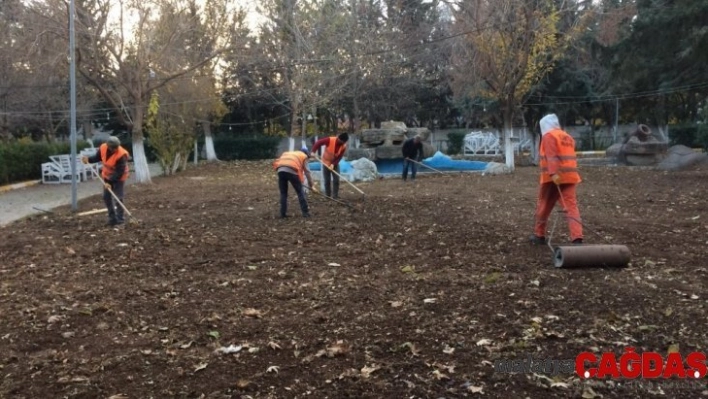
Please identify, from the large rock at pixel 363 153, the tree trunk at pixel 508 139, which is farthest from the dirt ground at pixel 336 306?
the large rock at pixel 363 153

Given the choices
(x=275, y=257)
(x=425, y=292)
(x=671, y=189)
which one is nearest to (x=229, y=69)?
(x=671, y=189)

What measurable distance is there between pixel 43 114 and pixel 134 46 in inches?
480

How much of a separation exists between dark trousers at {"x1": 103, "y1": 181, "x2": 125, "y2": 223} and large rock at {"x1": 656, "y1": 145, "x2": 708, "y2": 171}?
55.6ft

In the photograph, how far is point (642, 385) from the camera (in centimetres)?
347

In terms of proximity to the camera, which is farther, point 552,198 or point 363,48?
point 363,48

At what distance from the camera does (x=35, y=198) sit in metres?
16.1

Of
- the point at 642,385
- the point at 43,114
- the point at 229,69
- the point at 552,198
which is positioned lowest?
the point at 642,385

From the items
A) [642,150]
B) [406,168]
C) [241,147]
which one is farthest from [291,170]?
[241,147]

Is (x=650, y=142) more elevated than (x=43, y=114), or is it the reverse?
(x=43, y=114)

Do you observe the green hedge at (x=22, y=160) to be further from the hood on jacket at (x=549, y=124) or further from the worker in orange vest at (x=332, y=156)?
the hood on jacket at (x=549, y=124)

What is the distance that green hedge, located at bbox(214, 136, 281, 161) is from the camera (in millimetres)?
36000

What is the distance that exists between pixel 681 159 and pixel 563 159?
51.2 ft

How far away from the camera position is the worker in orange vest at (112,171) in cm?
989

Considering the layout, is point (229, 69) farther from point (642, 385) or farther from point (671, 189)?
point (642, 385)
